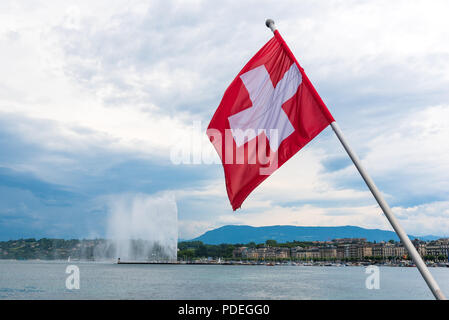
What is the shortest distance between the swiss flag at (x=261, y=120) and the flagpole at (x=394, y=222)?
812 millimetres

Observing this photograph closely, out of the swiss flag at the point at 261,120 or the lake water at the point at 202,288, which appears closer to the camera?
the swiss flag at the point at 261,120

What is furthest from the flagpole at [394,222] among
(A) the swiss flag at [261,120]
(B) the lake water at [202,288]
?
(B) the lake water at [202,288]

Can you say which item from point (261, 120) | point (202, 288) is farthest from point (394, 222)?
point (202, 288)

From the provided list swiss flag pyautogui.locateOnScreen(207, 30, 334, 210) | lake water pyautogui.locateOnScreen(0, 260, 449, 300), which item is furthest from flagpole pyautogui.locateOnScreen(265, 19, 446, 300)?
lake water pyautogui.locateOnScreen(0, 260, 449, 300)

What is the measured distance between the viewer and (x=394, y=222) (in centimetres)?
347

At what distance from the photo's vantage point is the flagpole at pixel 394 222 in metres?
3.23

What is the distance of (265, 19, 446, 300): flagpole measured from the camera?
10.6 feet

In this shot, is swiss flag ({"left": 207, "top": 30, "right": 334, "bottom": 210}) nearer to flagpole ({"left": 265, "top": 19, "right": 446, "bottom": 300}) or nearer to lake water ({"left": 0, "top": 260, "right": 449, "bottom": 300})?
flagpole ({"left": 265, "top": 19, "right": 446, "bottom": 300})

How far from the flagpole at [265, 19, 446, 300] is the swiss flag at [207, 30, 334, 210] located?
0.81 metres

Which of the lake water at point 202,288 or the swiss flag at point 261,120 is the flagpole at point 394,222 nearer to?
the swiss flag at point 261,120
